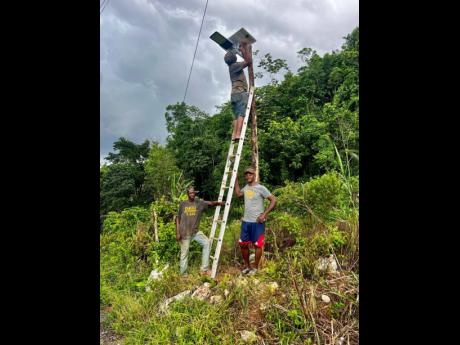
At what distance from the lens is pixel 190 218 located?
177 inches

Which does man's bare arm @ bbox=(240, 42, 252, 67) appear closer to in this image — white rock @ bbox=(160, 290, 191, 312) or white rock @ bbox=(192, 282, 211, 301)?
white rock @ bbox=(192, 282, 211, 301)

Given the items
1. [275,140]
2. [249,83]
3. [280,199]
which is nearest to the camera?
[249,83]

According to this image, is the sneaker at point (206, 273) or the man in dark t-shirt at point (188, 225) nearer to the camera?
the sneaker at point (206, 273)

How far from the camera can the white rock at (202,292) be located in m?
3.55

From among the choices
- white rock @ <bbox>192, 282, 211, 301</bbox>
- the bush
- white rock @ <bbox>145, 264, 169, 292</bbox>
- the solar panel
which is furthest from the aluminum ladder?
the bush

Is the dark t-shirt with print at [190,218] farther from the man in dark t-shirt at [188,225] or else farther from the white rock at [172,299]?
the white rock at [172,299]

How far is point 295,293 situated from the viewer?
120 inches

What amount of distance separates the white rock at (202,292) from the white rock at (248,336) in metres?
0.87

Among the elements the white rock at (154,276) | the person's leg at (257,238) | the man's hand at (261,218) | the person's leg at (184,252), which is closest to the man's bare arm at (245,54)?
the man's hand at (261,218)

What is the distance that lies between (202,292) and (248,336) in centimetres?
107

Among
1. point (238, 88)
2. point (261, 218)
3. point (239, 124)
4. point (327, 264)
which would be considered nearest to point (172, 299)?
point (261, 218)
